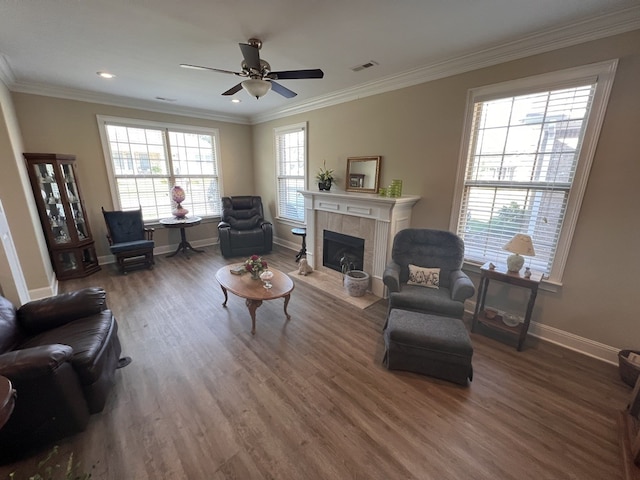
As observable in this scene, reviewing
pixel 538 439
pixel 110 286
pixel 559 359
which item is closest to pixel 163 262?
pixel 110 286

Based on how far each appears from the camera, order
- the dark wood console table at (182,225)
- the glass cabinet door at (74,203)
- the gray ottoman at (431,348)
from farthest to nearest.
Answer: the dark wood console table at (182,225) < the glass cabinet door at (74,203) < the gray ottoman at (431,348)

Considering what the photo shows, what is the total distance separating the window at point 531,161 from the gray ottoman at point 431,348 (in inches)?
48.8

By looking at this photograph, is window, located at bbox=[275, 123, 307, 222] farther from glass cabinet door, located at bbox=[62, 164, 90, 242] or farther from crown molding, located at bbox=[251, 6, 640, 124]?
glass cabinet door, located at bbox=[62, 164, 90, 242]

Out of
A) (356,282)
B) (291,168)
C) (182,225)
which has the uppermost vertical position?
(291,168)

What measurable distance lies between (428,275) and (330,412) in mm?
1719

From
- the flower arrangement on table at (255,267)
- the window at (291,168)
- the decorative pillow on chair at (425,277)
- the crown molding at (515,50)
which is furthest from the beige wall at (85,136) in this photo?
the decorative pillow on chair at (425,277)

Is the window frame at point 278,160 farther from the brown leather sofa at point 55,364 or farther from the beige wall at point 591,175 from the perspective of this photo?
the brown leather sofa at point 55,364

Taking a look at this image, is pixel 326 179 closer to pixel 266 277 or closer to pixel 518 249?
pixel 266 277

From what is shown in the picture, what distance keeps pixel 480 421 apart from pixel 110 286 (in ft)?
15.1

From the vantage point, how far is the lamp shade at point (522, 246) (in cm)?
237

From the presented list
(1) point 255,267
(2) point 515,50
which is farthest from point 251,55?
(2) point 515,50

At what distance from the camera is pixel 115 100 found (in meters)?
4.34

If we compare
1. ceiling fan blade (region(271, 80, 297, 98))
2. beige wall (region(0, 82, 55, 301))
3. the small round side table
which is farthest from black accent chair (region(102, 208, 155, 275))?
ceiling fan blade (region(271, 80, 297, 98))

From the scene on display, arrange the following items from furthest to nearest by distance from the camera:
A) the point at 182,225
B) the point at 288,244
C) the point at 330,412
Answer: the point at 288,244 → the point at 182,225 → the point at 330,412
